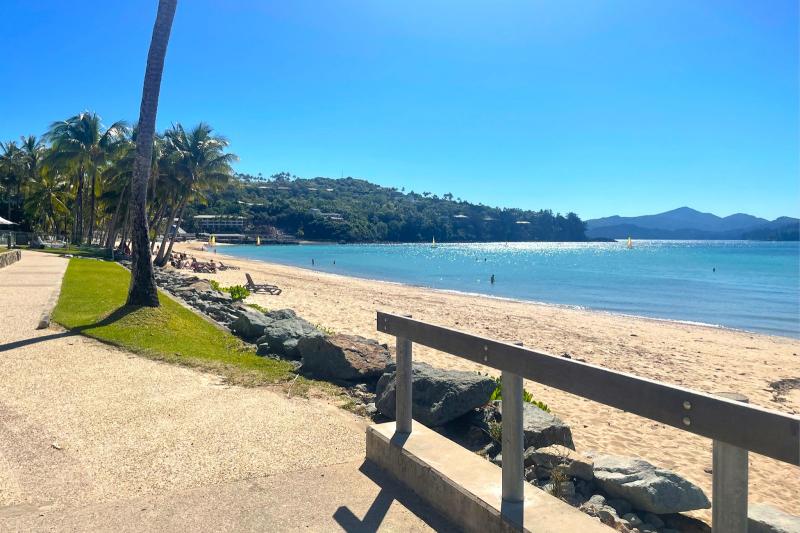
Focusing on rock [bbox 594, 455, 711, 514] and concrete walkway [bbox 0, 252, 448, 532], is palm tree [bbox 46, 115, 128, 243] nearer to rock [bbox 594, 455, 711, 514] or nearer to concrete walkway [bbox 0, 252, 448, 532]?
concrete walkway [bbox 0, 252, 448, 532]

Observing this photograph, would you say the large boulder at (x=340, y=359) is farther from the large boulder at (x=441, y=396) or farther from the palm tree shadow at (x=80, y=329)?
the palm tree shadow at (x=80, y=329)

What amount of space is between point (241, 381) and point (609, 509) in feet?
14.1

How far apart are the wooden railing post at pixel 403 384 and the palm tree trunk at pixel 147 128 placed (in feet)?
25.5

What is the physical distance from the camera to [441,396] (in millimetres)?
5301

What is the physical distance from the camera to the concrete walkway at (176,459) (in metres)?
3.38

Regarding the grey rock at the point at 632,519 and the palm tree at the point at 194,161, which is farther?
the palm tree at the point at 194,161

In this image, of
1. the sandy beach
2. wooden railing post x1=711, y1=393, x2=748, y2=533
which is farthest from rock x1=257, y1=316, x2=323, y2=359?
wooden railing post x1=711, y1=393, x2=748, y2=533

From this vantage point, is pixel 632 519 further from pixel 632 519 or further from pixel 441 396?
pixel 441 396

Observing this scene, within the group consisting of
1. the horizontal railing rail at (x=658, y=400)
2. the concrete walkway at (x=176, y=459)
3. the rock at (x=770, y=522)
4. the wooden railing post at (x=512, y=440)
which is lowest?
the rock at (x=770, y=522)

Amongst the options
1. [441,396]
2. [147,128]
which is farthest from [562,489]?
[147,128]

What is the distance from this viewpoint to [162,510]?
11.4 feet

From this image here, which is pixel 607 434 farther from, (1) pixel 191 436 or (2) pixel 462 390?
(1) pixel 191 436

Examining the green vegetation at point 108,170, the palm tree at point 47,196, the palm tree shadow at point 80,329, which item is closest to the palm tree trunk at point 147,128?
the palm tree shadow at point 80,329

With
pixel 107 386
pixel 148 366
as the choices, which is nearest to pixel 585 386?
pixel 107 386
